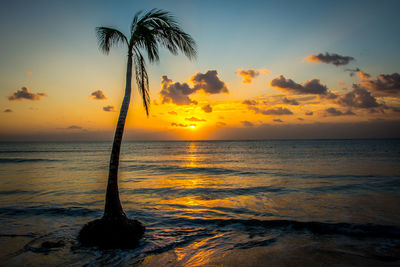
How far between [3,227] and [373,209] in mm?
16286

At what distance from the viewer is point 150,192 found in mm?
15961

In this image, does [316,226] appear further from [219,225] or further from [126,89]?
[126,89]

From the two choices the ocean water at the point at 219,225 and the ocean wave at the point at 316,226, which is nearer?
the ocean water at the point at 219,225

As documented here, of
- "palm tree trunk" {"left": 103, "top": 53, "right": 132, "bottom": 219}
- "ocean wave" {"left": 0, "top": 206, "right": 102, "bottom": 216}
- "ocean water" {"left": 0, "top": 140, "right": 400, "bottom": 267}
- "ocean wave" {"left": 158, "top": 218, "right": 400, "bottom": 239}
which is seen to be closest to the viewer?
"ocean water" {"left": 0, "top": 140, "right": 400, "bottom": 267}

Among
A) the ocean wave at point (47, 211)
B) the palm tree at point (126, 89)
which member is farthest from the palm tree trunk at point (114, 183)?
the ocean wave at point (47, 211)

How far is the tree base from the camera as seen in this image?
6.68 m

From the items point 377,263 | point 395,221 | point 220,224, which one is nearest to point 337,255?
point 377,263

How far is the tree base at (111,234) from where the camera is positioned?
668 cm

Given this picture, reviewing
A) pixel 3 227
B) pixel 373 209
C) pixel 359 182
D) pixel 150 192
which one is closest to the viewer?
pixel 3 227

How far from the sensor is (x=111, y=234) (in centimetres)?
673

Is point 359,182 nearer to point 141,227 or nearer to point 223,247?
point 223,247

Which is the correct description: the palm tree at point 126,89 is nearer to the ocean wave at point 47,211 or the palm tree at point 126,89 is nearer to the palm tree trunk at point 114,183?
the palm tree trunk at point 114,183

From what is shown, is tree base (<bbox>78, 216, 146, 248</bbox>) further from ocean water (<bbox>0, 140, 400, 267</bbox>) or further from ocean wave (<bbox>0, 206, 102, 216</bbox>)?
ocean wave (<bbox>0, 206, 102, 216</bbox>)

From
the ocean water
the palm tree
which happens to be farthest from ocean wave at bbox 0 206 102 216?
the palm tree
